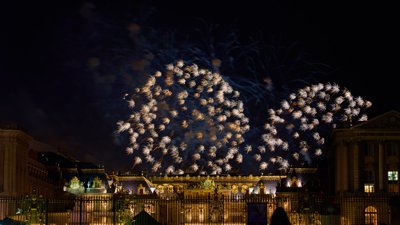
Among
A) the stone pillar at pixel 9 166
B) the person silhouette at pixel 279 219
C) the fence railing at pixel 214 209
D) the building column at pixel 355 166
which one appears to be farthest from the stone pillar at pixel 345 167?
the person silhouette at pixel 279 219

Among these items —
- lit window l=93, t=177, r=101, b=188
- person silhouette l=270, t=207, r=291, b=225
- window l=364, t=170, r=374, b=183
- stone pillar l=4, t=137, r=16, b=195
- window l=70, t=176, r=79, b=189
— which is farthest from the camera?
lit window l=93, t=177, r=101, b=188

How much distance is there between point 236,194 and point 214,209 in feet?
41.5

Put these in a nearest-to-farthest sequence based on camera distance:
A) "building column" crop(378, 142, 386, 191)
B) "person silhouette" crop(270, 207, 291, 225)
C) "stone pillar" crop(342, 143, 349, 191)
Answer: "person silhouette" crop(270, 207, 291, 225) → "building column" crop(378, 142, 386, 191) → "stone pillar" crop(342, 143, 349, 191)

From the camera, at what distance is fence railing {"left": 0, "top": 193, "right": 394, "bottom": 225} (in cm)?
6084

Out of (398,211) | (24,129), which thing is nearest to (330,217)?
(398,211)

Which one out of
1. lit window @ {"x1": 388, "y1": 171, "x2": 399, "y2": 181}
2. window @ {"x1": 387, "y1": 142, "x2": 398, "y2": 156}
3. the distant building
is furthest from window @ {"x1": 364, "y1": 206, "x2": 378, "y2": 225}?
window @ {"x1": 387, "y1": 142, "x2": 398, "y2": 156}

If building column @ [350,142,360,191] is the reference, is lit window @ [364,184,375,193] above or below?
below

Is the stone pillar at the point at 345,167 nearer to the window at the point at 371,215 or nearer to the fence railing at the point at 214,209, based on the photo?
the fence railing at the point at 214,209

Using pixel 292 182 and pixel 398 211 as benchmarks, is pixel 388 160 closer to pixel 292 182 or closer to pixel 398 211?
pixel 292 182

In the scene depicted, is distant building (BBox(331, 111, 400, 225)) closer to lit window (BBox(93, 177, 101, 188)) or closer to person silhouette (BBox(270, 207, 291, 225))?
lit window (BBox(93, 177, 101, 188))

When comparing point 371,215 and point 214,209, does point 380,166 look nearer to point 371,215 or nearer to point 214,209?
point 371,215

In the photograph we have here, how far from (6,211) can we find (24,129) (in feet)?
55.1

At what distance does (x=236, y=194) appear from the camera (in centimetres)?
9769

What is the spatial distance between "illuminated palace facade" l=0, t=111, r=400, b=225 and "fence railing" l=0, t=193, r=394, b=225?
79mm
